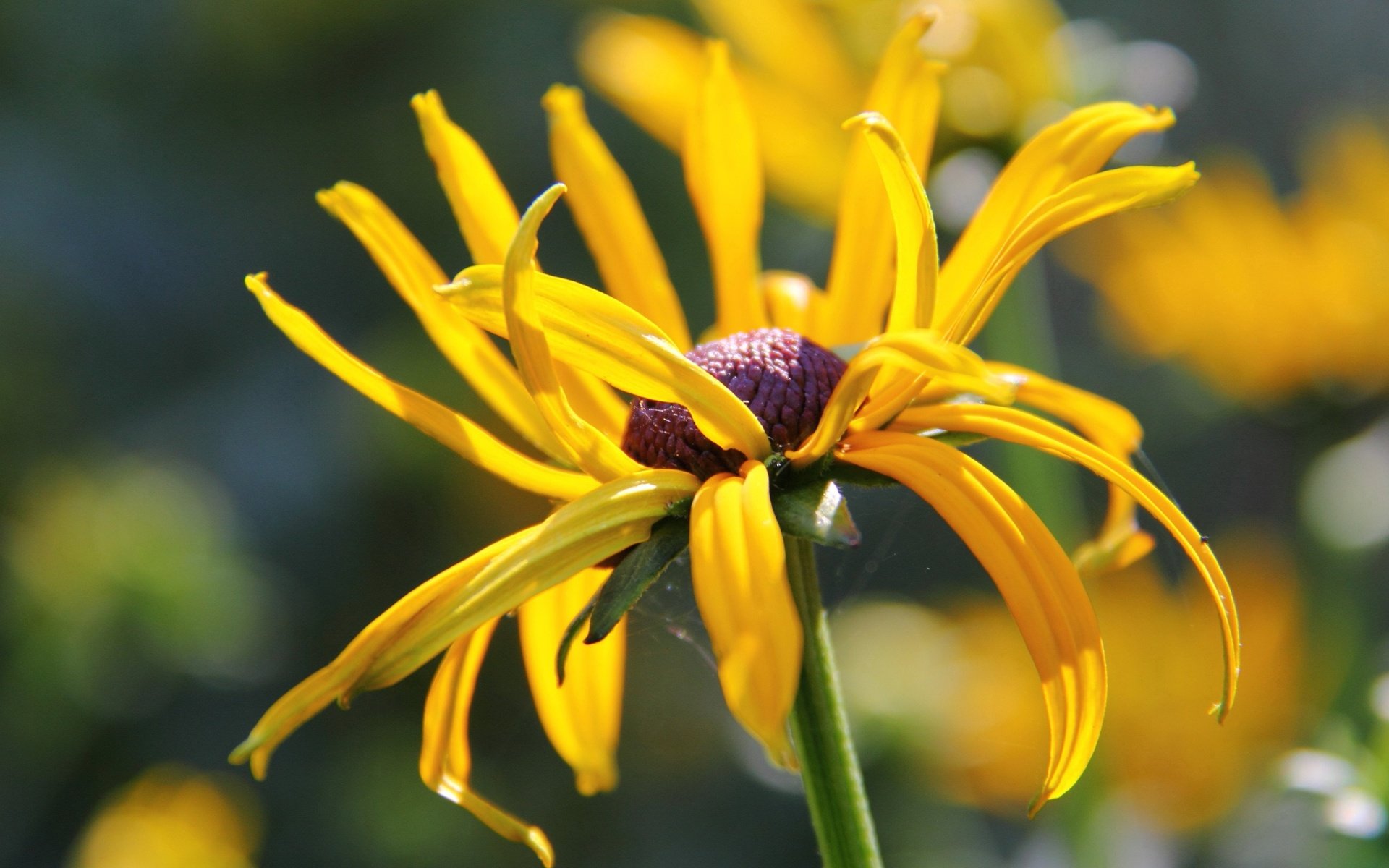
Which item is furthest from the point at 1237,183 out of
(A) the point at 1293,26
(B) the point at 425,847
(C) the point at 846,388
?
(A) the point at 1293,26

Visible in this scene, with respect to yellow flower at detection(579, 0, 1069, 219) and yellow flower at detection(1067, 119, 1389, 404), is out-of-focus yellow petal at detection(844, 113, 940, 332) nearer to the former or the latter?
yellow flower at detection(579, 0, 1069, 219)

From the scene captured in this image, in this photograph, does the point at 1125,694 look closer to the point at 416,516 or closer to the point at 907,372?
the point at 907,372

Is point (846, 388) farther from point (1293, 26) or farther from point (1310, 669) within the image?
point (1293, 26)

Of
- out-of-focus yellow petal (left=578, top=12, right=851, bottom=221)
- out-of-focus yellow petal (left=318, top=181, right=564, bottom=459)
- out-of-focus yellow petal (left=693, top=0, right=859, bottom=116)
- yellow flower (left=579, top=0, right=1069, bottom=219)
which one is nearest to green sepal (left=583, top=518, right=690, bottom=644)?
out-of-focus yellow petal (left=318, top=181, right=564, bottom=459)

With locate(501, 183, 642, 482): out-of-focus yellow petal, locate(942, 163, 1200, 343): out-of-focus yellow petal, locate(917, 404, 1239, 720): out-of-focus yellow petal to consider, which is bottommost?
locate(501, 183, 642, 482): out-of-focus yellow petal

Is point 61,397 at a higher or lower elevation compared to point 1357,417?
lower

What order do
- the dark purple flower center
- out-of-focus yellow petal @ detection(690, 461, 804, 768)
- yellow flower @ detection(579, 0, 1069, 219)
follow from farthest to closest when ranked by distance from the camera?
yellow flower @ detection(579, 0, 1069, 219), the dark purple flower center, out-of-focus yellow petal @ detection(690, 461, 804, 768)
